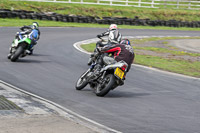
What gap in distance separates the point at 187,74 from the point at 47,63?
16.2ft

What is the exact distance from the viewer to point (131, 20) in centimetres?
4091

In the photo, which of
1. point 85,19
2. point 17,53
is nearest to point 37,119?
point 17,53

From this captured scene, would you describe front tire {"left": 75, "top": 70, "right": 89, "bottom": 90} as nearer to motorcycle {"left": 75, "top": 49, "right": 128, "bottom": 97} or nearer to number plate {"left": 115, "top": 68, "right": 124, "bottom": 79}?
motorcycle {"left": 75, "top": 49, "right": 128, "bottom": 97}

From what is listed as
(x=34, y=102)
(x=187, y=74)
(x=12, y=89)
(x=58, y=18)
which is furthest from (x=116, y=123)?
(x=58, y=18)

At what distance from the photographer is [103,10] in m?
44.4

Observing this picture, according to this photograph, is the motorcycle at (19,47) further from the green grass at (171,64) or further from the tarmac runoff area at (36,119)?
the tarmac runoff area at (36,119)

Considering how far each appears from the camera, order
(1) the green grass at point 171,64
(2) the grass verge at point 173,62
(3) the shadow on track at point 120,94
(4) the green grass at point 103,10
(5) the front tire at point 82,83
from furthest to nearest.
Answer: (4) the green grass at point 103,10
(2) the grass verge at point 173,62
(1) the green grass at point 171,64
(5) the front tire at point 82,83
(3) the shadow on track at point 120,94

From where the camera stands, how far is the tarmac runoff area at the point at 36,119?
6418mm

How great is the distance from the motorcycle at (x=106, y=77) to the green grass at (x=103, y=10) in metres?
28.4

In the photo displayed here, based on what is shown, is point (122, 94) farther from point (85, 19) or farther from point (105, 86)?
point (85, 19)

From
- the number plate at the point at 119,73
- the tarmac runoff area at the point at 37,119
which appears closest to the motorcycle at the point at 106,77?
the number plate at the point at 119,73

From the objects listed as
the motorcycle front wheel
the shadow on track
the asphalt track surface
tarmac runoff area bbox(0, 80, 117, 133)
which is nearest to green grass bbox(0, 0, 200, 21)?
the asphalt track surface

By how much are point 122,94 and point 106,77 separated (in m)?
0.97

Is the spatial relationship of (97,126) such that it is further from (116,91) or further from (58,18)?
(58,18)
